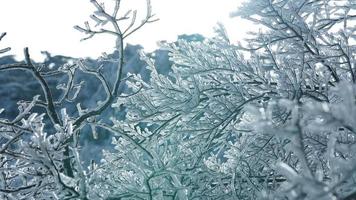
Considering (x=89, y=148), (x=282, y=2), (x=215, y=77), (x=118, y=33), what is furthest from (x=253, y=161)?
(x=89, y=148)

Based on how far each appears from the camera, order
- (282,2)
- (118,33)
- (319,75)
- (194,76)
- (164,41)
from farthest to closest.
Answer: (164,41) < (194,76) < (319,75) < (282,2) < (118,33)

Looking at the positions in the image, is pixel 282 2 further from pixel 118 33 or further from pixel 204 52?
pixel 118 33

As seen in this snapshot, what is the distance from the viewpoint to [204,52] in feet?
14.9

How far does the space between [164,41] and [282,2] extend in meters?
1.46

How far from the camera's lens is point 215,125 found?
4137mm

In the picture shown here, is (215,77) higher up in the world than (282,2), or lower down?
lower down

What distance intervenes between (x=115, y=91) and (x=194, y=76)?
1178mm

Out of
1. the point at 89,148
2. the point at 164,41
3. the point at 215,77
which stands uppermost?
the point at 164,41

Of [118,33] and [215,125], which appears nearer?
[118,33]

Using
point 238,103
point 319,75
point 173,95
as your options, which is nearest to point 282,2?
point 319,75

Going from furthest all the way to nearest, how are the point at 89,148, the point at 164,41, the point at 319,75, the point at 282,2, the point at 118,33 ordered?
the point at 89,148 < the point at 164,41 < the point at 319,75 < the point at 282,2 < the point at 118,33

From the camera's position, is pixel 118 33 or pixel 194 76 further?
pixel 194 76

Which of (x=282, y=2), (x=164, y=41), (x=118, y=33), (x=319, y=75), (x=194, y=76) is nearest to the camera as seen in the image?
(x=118, y=33)

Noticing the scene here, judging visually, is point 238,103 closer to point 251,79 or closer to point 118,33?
point 251,79
